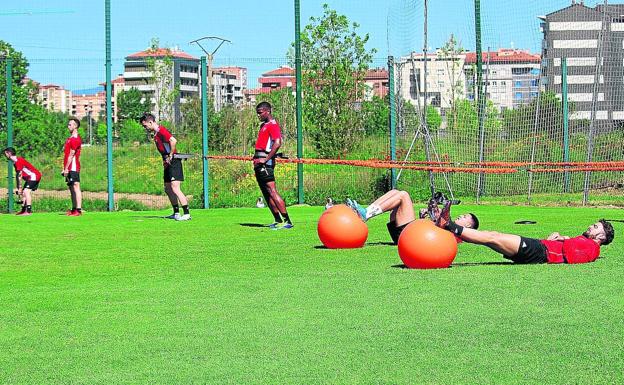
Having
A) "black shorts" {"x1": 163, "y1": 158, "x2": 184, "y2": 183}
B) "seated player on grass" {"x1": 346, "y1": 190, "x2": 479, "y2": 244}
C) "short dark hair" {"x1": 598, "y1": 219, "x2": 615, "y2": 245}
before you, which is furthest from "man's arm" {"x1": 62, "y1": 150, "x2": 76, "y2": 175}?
"short dark hair" {"x1": 598, "y1": 219, "x2": 615, "y2": 245}

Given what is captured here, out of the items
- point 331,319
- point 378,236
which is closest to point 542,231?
point 378,236

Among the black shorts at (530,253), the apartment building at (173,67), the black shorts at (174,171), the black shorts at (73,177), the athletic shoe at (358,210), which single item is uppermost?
the apartment building at (173,67)

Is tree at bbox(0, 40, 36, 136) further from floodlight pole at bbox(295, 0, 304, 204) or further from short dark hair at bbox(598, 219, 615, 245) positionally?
short dark hair at bbox(598, 219, 615, 245)

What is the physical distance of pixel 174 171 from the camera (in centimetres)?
1692

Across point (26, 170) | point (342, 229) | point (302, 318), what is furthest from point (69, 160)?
point (302, 318)

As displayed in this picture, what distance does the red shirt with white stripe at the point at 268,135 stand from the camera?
15219 millimetres

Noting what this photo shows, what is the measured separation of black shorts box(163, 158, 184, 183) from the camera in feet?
55.3

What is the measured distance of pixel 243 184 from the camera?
72.6ft

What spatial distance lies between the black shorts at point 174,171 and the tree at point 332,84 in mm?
5860

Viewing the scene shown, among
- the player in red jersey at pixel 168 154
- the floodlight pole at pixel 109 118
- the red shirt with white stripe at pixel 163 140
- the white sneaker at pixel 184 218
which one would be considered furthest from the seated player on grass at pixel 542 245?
the floodlight pole at pixel 109 118

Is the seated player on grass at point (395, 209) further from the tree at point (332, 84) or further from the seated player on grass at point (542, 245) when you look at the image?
the tree at point (332, 84)

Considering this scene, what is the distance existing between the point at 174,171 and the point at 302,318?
10.1 metres

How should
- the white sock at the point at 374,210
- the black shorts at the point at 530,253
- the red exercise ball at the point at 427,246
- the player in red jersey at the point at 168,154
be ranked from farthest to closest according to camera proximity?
the player in red jersey at the point at 168,154 → the white sock at the point at 374,210 → the black shorts at the point at 530,253 → the red exercise ball at the point at 427,246

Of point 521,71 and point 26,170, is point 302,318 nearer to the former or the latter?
point 26,170
